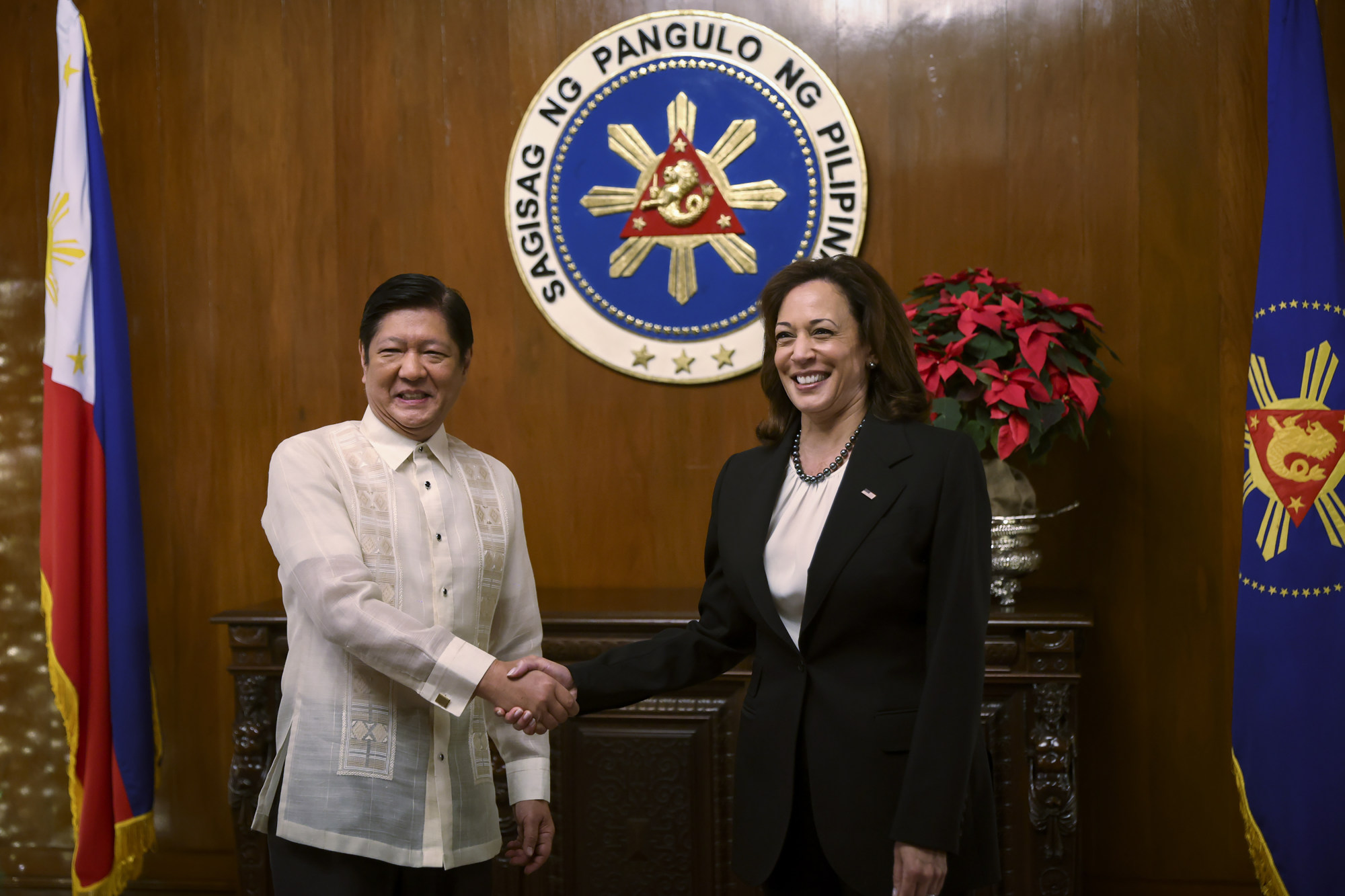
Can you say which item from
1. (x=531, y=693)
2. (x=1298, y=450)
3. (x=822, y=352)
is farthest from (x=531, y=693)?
(x=1298, y=450)

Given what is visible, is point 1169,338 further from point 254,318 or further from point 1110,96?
point 254,318

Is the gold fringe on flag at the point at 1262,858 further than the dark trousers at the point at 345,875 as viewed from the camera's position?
Yes

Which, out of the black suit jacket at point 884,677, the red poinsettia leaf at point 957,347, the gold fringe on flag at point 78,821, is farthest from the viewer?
the gold fringe on flag at point 78,821

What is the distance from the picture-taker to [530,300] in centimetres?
318

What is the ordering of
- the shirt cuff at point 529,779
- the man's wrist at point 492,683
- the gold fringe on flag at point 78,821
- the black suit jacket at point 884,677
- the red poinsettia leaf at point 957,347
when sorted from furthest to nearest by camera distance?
the gold fringe on flag at point 78,821 → the red poinsettia leaf at point 957,347 → the shirt cuff at point 529,779 → the man's wrist at point 492,683 → the black suit jacket at point 884,677

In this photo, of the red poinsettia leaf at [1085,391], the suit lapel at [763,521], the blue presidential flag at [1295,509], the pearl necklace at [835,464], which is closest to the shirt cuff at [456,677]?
the suit lapel at [763,521]

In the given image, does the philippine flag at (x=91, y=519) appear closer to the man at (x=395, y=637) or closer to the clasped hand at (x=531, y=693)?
the man at (x=395, y=637)

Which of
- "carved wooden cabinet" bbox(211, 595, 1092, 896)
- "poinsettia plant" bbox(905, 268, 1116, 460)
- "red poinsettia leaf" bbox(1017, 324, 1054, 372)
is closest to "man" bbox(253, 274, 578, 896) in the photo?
"carved wooden cabinet" bbox(211, 595, 1092, 896)

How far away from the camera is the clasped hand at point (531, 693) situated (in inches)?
65.0

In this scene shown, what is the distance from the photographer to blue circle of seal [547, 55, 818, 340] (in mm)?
3023

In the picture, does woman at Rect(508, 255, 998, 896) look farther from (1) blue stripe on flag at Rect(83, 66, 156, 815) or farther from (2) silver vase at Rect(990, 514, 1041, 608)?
(1) blue stripe on flag at Rect(83, 66, 156, 815)

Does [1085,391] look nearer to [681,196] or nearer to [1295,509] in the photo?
[1295,509]

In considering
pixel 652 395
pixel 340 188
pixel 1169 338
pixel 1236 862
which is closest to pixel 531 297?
pixel 652 395

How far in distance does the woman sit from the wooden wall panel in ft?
3.72
